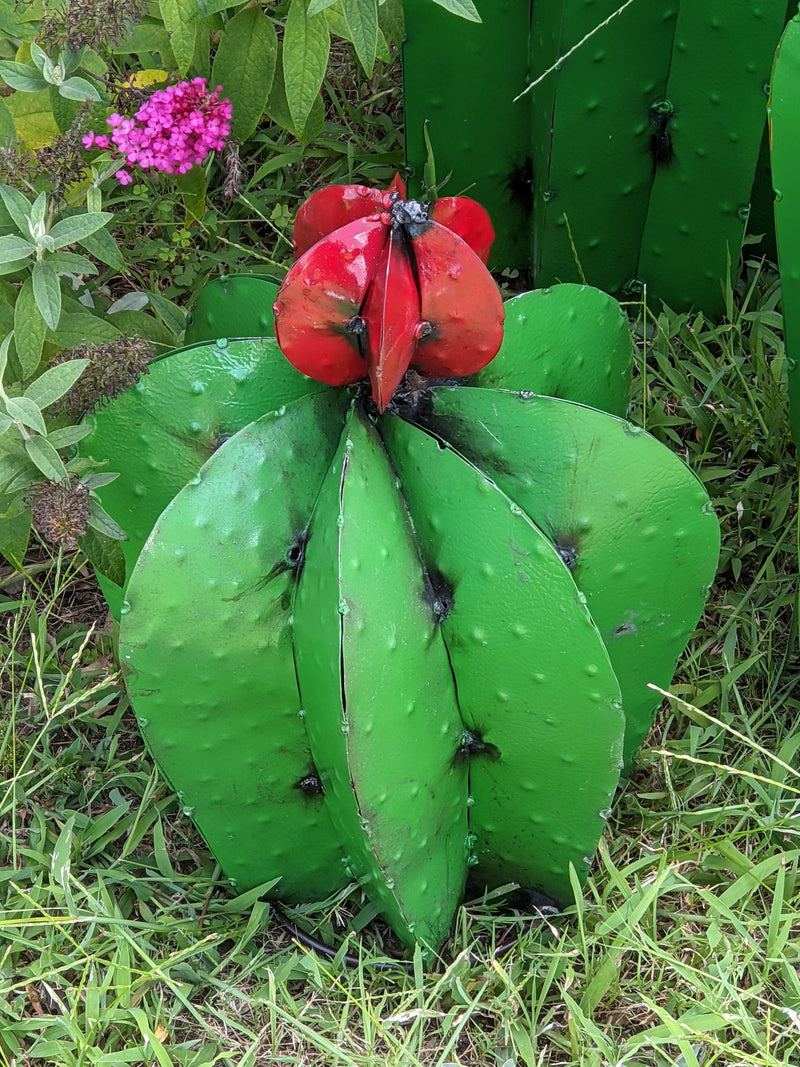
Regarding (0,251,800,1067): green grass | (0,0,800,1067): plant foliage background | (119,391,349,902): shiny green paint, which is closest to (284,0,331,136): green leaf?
(0,0,800,1067): plant foliage background

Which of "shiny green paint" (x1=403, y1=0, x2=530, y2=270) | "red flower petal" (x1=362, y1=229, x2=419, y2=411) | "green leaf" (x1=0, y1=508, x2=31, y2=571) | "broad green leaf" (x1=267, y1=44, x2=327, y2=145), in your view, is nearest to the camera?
"red flower petal" (x1=362, y1=229, x2=419, y2=411)

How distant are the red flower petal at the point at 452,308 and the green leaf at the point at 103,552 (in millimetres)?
420

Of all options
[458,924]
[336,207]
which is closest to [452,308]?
[336,207]

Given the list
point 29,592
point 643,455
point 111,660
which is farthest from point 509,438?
point 29,592

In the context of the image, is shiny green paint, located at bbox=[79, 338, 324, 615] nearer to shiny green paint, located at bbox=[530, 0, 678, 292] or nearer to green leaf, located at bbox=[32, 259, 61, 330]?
green leaf, located at bbox=[32, 259, 61, 330]

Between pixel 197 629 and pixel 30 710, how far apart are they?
0.63 m

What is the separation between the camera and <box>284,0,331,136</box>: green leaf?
4.48 ft

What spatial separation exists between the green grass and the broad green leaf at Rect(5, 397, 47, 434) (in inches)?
14.3

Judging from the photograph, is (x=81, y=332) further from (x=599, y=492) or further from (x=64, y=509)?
(x=599, y=492)

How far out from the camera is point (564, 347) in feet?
4.37

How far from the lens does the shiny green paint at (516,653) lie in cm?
113

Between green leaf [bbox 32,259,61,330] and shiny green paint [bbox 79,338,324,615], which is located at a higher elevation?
green leaf [bbox 32,259,61,330]

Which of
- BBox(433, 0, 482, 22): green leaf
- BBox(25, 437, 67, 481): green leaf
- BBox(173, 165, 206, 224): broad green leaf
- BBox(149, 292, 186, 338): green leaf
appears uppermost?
BBox(433, 0, 482, 22): green leaf

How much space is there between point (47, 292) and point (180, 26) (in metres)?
0.34
